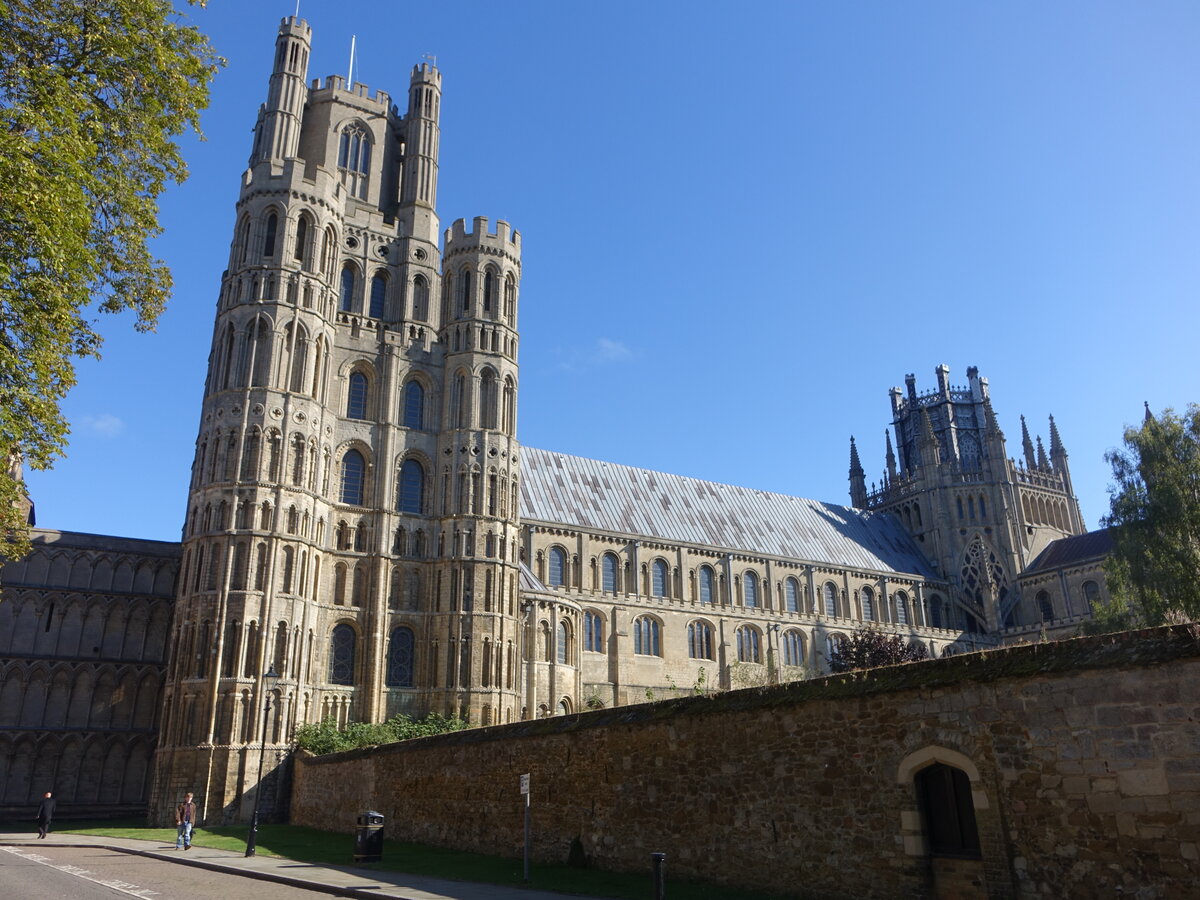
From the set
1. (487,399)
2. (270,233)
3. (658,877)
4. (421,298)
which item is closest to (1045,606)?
(487,399)

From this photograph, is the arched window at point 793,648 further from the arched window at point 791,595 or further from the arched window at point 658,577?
the arched window at point 658,577

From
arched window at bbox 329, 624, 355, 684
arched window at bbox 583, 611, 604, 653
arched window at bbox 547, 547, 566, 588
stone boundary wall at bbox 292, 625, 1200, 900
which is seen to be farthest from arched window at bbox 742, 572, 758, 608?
stone boundary wall at bbox 292, 625, 1200, 900

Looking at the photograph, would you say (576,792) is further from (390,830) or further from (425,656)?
(425,656)

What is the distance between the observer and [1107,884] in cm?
1077

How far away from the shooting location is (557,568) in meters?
54.6

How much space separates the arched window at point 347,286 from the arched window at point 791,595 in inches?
1386

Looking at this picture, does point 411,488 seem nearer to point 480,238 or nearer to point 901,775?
point 480,238

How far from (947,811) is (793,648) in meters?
50.9

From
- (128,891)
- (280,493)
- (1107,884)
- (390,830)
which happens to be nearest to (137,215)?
(128,891)

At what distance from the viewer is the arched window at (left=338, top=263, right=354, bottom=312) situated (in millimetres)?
46531

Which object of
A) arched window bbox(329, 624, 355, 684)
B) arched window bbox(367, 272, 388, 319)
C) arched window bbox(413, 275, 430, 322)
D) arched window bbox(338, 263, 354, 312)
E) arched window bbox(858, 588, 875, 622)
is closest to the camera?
arched window bbox(329, 624, 355, 684)

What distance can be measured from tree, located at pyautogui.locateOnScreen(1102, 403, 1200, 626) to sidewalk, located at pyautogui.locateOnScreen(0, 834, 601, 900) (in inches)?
1243

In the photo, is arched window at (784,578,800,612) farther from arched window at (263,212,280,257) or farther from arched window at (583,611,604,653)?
arched window at (263,212,280,257)

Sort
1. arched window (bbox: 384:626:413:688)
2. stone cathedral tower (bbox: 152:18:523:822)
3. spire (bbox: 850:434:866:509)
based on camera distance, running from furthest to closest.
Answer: spire (bbox: 850:434:866:509)
arched window (bbox: 384:626:413:688)
stone cathedral tower (bbox: 152:18:523:822)
